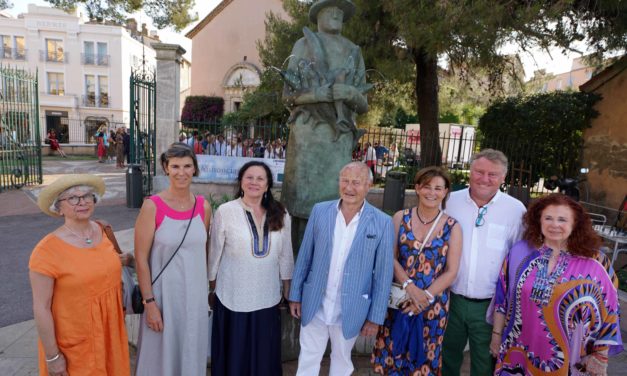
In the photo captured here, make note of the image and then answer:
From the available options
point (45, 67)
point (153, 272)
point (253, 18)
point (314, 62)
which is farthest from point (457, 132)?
point (45, 67)

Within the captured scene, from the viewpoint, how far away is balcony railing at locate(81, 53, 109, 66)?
3331 cm

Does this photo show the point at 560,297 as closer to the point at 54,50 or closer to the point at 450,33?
the point at 450,33

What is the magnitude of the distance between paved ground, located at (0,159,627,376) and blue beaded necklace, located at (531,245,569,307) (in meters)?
1.42

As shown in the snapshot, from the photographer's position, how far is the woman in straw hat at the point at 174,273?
214 centimetres

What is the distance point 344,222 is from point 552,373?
4.47 ft

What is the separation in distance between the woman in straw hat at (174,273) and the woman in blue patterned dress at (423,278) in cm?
114

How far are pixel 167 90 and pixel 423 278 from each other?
7495mm

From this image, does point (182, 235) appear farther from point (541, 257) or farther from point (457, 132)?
point (457, 132)

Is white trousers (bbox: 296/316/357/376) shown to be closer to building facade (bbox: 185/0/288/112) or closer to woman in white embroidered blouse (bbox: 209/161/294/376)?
woman in white embroidered blouse (bbox: 209/161/294/376)

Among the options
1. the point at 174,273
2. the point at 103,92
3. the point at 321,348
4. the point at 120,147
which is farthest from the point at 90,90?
the point at 321,348

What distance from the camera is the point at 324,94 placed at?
298 centimetres

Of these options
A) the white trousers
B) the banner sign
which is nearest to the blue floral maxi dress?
the white trousers

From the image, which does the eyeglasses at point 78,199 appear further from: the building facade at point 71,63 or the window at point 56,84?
the window at point 56,84

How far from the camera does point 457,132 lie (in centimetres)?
2252
